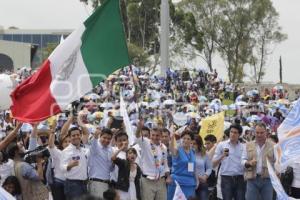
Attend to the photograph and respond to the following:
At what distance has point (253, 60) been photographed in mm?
57312

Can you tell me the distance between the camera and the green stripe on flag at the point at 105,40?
9.08 m

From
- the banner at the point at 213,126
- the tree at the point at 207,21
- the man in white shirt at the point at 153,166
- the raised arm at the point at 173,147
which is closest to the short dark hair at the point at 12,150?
the man in white shirt at the point at 153,166

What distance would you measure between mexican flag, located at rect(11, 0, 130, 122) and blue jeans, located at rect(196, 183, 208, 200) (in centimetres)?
316

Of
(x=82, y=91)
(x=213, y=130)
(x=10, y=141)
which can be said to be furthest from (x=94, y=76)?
(x=213, y=130)

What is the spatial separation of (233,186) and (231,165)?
0.34 metres

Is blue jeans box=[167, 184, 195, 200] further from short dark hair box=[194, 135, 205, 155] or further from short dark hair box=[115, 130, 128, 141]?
short dark hair box=[115, 130, 128, 141]

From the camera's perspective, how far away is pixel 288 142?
8.44 m

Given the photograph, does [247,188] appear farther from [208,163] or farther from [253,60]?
[253,60]

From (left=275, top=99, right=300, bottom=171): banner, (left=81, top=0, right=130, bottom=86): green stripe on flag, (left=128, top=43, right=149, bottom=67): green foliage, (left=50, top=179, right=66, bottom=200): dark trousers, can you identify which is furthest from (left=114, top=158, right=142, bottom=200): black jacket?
(left=128, top=43, right=149, bottom=67): green foliage

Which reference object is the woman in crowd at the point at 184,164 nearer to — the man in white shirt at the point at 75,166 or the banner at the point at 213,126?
the man in white shirt at the point at 75,166

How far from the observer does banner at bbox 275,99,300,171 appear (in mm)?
8359

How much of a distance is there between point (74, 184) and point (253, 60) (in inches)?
1894

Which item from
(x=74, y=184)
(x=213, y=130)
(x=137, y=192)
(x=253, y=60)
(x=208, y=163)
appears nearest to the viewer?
(x=74, y=184)

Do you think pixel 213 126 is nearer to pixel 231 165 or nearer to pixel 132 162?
pixel 231 165
